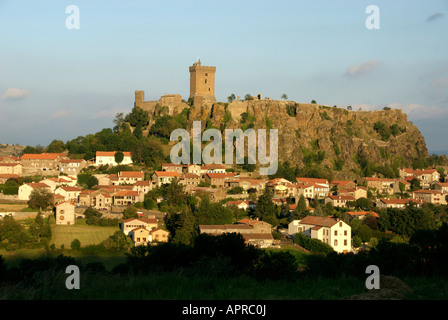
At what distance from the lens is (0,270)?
1292 centimetres

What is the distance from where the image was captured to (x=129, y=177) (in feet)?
127

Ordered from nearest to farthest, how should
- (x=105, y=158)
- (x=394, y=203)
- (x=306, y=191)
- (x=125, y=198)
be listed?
(x=125, y=198), (x=394, y=203), (x=306, y=191), (x=105, y=158)

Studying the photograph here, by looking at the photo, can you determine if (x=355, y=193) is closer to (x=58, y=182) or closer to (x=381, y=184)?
(x=381, y=184)

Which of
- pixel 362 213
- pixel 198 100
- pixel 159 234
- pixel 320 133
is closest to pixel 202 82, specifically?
pixel 198 100

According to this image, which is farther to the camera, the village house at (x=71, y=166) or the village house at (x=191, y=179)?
the village house at (x=71, y=166)

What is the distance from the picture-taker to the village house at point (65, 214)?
96.7 feet

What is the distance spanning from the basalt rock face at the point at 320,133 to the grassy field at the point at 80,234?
23087 millimetres

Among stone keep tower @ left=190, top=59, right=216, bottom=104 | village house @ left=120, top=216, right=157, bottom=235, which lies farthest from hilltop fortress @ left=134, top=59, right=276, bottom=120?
village house @ left=120, top=216, right=157, bottom=235

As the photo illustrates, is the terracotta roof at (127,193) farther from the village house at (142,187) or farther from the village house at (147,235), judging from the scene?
the village house at (147,235)

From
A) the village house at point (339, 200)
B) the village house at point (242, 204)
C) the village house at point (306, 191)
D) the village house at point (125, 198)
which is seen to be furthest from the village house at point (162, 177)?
the village house at point (339, 200)

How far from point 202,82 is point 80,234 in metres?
28.9

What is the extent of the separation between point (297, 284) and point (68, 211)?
24398mm

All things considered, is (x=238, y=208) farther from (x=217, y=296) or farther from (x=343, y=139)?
(x=217, y=296)

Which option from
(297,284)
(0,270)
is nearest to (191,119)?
(0,270)
